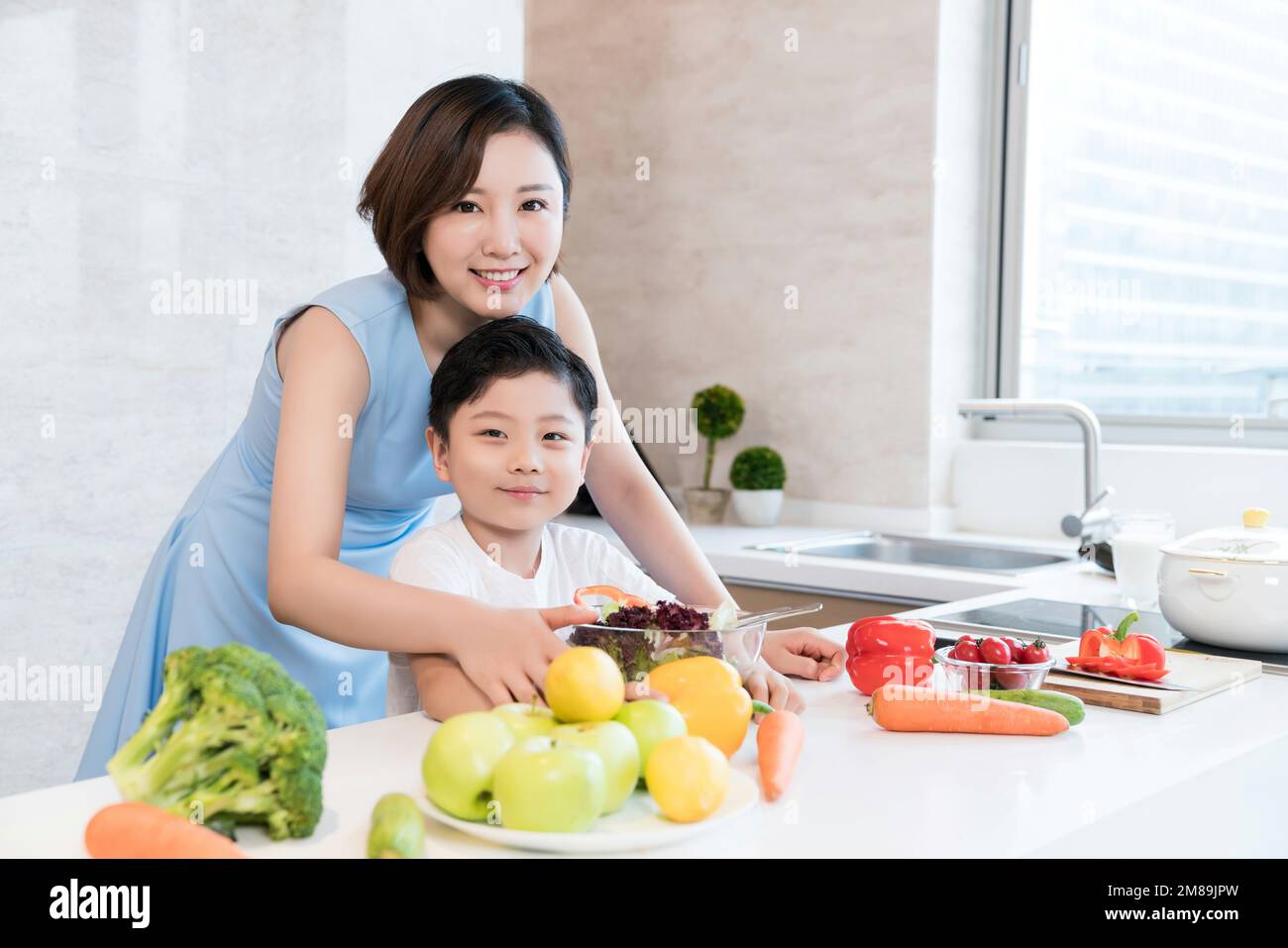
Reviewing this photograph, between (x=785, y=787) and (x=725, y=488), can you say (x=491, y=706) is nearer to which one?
(x=785, y=787)

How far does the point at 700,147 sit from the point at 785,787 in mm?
2767

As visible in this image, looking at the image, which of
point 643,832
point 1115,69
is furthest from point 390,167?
point 1115,69

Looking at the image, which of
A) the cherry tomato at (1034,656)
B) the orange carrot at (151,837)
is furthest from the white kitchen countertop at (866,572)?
the orange carrot at (151,837)

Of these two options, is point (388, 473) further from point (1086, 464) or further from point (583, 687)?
point (1086, 464)

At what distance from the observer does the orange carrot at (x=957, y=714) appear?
1.10 metres

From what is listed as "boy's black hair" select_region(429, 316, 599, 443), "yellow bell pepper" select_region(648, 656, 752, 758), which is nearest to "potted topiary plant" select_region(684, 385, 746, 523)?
"boy's black hair" select_region(429, 316, 599, 443)

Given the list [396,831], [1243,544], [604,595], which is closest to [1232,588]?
[1243,544]

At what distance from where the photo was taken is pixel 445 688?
113cm

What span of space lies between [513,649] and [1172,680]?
0.72m

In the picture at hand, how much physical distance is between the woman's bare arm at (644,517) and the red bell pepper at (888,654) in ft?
1.00

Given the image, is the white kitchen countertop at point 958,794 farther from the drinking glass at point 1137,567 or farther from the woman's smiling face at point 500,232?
the drinking glass at point 1137,567

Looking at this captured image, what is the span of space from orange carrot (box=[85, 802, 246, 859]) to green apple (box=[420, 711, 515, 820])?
0.12 metres

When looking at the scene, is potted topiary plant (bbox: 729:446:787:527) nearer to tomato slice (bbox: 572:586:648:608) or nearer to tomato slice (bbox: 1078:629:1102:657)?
tomato slice (bbox: 1078:629:1102:657)
